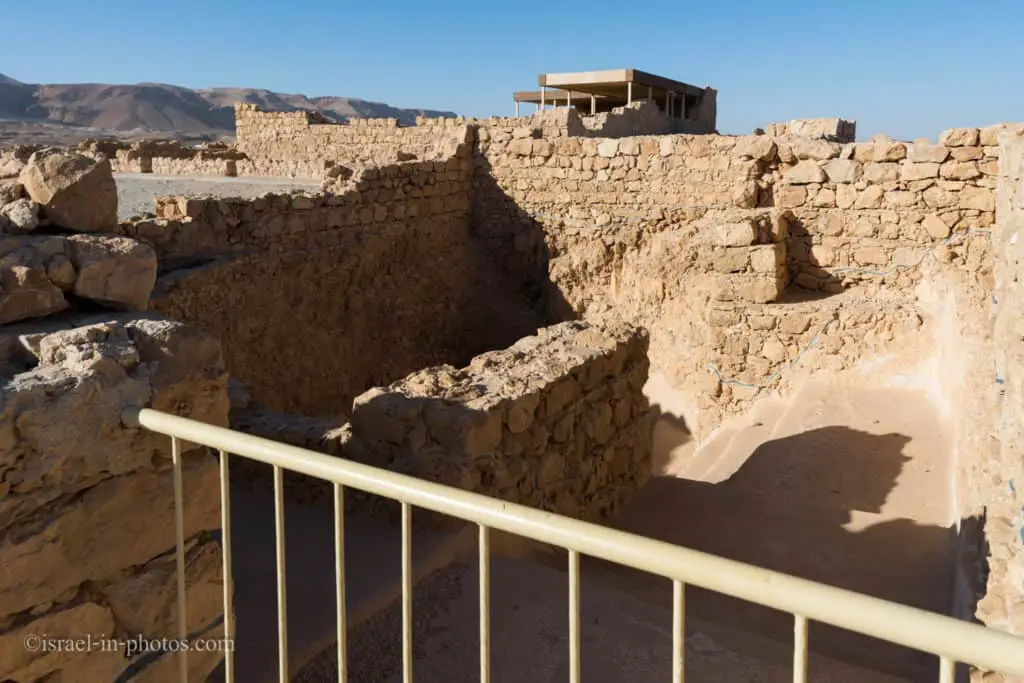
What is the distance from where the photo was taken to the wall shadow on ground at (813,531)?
4645mm

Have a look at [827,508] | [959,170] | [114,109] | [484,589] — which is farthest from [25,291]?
[114,109]

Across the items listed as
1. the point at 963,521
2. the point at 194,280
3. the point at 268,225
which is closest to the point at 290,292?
A: the point at 268,225

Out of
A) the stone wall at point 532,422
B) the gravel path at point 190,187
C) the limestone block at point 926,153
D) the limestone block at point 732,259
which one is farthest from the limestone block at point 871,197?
the gravel path at point 190,187

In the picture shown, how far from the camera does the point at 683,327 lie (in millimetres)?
10539

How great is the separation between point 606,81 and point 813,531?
47.9 ft

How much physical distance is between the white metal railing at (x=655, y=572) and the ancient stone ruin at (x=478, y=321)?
1.52ft

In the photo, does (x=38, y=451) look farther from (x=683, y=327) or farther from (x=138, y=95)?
(x=138, y=95)

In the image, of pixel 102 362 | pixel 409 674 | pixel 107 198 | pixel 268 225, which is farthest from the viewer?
pixel 268 225

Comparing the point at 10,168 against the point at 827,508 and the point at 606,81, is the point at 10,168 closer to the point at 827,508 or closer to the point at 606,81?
the point at 827,508

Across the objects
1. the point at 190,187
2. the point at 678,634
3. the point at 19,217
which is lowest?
the point at 678,634

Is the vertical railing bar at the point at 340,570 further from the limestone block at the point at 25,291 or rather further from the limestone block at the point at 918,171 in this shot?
the limestone block at the point at 918,171

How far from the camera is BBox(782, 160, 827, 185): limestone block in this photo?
9.74 metres

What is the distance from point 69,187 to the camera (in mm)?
2975

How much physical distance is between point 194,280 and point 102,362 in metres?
5.49
